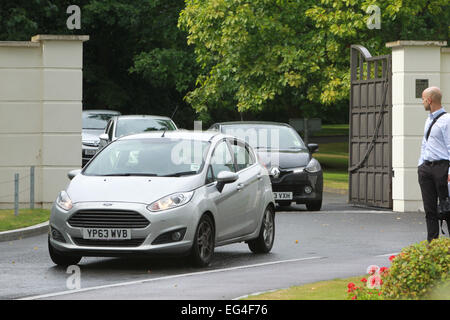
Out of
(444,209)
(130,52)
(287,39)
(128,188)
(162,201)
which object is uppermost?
(130,52)

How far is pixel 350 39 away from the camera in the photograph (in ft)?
111

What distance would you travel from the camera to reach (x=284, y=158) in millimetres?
21391

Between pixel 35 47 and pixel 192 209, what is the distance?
903 centimetres

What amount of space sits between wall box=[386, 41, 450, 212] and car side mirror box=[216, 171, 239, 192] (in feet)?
28.9

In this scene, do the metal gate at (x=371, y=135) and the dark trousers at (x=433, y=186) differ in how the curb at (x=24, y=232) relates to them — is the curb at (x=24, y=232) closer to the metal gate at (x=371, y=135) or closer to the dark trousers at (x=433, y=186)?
the dark trousers at (x=433, y=186)

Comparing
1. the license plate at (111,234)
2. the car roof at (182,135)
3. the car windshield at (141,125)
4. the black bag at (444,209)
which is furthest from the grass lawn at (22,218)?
the car windshield at (141,125)

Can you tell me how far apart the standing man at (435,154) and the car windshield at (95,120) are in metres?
19.5

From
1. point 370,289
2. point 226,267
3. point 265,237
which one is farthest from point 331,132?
point 370,289

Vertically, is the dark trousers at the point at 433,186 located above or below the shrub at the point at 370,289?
above

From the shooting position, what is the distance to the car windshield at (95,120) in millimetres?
31625

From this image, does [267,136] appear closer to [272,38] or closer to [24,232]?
[24,232]

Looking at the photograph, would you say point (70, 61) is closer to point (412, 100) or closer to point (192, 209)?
point (412, 100)

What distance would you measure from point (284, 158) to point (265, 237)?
6914 millimetres
